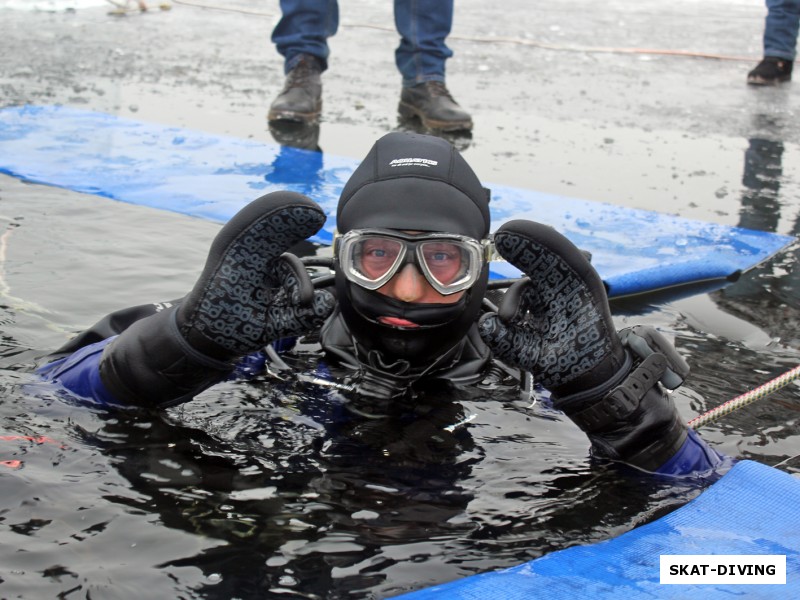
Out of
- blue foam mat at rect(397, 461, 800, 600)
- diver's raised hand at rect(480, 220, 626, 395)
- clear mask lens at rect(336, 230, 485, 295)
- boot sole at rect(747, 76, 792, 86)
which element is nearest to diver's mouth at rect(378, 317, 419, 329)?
clear mask lens at rect(336, 230, 485, 295)

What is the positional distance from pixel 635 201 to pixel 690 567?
3.69 meters

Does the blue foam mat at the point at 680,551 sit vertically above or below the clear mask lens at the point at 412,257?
below

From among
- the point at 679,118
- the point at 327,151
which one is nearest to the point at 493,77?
the point at 679,118

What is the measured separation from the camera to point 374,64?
9.38 meters

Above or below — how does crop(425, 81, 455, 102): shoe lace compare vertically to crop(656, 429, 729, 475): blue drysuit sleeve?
above

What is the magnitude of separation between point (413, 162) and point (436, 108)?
12.7ft

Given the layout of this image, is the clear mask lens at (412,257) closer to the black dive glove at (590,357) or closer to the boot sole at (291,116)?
the black dive glove at (590,357)

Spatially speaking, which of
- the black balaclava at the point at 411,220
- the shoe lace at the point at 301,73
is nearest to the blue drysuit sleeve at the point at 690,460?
the black balaclava at the point at 411,220

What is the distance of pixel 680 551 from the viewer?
244 cm

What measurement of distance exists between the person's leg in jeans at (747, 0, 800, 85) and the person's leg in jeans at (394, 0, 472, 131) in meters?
3.56

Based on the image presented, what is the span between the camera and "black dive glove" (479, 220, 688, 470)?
2785 mm

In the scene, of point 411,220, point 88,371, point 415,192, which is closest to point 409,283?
point 411,220

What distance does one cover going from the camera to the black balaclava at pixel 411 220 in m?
2.92

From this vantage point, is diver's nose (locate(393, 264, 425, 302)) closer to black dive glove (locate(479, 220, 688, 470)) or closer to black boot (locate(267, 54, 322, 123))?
black dive glove (locate(479, 220, 688, 470))
